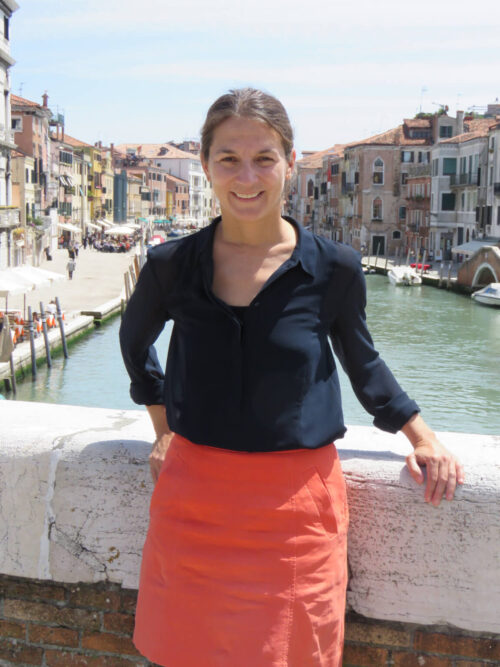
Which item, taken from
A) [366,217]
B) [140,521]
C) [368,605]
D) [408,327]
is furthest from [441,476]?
[366,217]

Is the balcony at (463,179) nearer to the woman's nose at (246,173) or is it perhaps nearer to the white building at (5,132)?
the white building at (5,132)

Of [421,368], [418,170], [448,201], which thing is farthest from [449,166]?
[421,368]

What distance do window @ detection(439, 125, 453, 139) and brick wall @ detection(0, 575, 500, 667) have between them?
53244 millimetres

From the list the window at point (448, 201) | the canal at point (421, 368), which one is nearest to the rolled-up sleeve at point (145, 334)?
the canal at point (421, 368)

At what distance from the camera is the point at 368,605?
1.97 meters

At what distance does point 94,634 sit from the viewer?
2.09 meters

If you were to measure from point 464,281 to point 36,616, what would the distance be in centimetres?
3632

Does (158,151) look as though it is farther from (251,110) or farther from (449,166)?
(251,110)

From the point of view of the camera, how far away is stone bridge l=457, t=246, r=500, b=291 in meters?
34.6

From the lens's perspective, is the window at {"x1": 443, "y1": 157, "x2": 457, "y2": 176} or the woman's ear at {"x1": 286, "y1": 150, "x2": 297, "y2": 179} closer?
the woman's ear at {"x1": 286, "y1": 150, "x2": 297, "y2": 179}

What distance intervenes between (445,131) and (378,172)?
671cm

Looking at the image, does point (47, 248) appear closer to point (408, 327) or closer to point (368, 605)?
point (408, 327)

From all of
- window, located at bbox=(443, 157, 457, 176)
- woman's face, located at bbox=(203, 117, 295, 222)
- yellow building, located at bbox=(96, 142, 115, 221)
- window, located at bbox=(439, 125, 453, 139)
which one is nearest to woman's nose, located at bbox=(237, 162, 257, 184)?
woman's face, located at bbox=(203, 117, 295, 222)

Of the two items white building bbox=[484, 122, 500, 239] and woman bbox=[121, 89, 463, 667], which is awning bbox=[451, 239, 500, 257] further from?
woman bbox=[121, 89, 463, 667]
